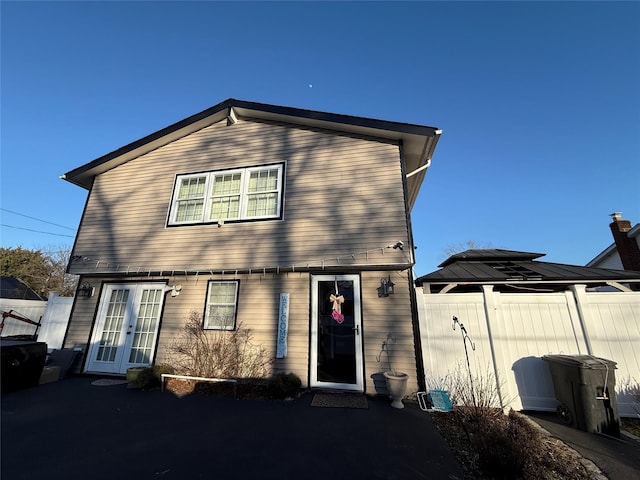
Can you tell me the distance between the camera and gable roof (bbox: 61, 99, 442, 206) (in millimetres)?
6355

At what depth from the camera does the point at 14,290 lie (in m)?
13.0

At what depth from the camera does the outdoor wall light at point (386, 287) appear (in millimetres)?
5453

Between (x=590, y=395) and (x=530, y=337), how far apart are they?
1.07 metres

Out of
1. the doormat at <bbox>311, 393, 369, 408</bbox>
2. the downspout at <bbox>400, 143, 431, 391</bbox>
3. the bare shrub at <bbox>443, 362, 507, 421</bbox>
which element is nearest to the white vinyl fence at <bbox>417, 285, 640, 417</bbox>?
the bare shrub at <bbox>443, 362, 507, 421</bbox>

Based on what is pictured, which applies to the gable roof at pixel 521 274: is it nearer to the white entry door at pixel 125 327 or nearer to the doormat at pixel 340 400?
the doormat at pixel 340 400

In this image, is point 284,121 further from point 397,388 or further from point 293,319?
point 397,388

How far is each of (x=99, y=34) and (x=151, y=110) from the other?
9.27ft

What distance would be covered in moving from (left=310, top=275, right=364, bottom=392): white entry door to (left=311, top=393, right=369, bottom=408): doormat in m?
0.23

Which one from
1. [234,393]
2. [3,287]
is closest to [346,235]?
[234,393]

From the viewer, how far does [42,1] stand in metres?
7.86

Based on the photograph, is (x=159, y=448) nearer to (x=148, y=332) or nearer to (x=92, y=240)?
(x=148, y=332)

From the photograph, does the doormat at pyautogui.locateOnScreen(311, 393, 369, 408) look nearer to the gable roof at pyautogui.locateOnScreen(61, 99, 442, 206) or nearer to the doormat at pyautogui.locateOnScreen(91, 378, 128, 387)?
the doormat at pyautogui.locateOnScreen(91, 378, 128, 387)

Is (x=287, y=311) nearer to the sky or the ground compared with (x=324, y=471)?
nearer to the sky

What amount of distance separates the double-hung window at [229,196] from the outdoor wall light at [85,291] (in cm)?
292
